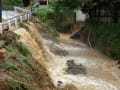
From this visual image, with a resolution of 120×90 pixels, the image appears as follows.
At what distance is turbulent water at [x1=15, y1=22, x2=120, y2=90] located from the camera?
17.9 metres

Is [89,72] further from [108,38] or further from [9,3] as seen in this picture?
[9,3]

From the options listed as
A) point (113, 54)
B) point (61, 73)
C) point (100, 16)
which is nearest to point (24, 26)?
point (61, 73)

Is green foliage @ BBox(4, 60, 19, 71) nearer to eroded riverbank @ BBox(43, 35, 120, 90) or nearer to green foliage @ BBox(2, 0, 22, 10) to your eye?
eroded riverbank @ BBox(43, 35, 120, 90)

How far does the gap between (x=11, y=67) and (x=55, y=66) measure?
948 centimetres

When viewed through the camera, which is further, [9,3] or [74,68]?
[9,3]

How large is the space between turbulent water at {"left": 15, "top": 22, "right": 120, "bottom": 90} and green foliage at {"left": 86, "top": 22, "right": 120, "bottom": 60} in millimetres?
639

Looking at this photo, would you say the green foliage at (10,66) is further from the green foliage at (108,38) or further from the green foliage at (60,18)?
the green foliage at (60,18)

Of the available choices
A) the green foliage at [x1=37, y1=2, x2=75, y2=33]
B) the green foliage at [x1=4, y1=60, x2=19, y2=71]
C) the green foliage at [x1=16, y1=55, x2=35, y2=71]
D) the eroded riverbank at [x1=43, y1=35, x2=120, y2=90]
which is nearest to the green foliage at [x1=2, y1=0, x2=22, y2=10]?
the green foliage at [x1=37, y1=2, x2=75, y2=33]

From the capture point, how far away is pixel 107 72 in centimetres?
2116

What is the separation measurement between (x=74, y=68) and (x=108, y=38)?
744 cm

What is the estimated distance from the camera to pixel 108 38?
2800 centimetres

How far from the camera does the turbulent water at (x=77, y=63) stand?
1792 centimetres

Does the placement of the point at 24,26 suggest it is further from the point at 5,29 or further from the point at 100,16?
the point at 100,16

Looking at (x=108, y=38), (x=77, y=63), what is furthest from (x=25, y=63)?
(x=108, y=38)
